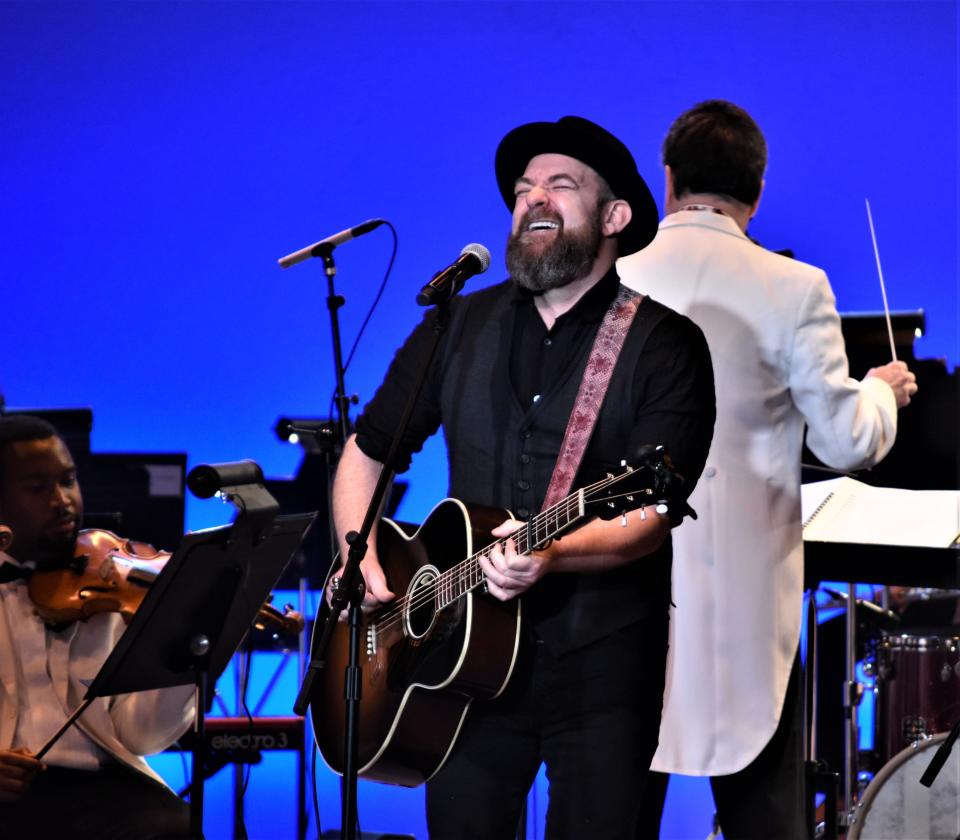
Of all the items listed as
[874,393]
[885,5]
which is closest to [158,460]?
[874,393]

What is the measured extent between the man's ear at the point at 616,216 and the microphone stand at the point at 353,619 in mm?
474

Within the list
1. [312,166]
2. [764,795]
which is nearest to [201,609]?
[764,795]

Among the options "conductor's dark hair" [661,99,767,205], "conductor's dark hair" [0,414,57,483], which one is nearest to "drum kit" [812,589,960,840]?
"conductor's dark hair" [661,99,767,205]

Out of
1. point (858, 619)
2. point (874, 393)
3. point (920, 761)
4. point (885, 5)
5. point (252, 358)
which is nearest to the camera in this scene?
point (874, 393)

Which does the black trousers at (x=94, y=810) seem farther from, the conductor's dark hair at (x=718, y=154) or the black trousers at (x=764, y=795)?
the conductor's dark hair at (x=718, y=154)

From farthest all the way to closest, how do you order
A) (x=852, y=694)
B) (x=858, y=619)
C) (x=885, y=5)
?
(x=885, y=5) < (x=858, y=619) < (x=852, y=694)

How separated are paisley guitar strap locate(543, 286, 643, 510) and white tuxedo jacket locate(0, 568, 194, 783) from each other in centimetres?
145

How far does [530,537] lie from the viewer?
2713 mm

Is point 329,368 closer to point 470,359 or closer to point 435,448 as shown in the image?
point 435,448

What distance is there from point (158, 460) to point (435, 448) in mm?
1792

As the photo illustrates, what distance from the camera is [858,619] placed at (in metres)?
5.14

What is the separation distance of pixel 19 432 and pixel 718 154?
2.21 meters

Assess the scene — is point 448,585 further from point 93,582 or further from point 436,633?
point 93,582

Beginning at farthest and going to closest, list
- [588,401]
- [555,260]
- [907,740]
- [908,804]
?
1. [907,740]
2. [908,804]
3. [555,260]
4. [588,401]
